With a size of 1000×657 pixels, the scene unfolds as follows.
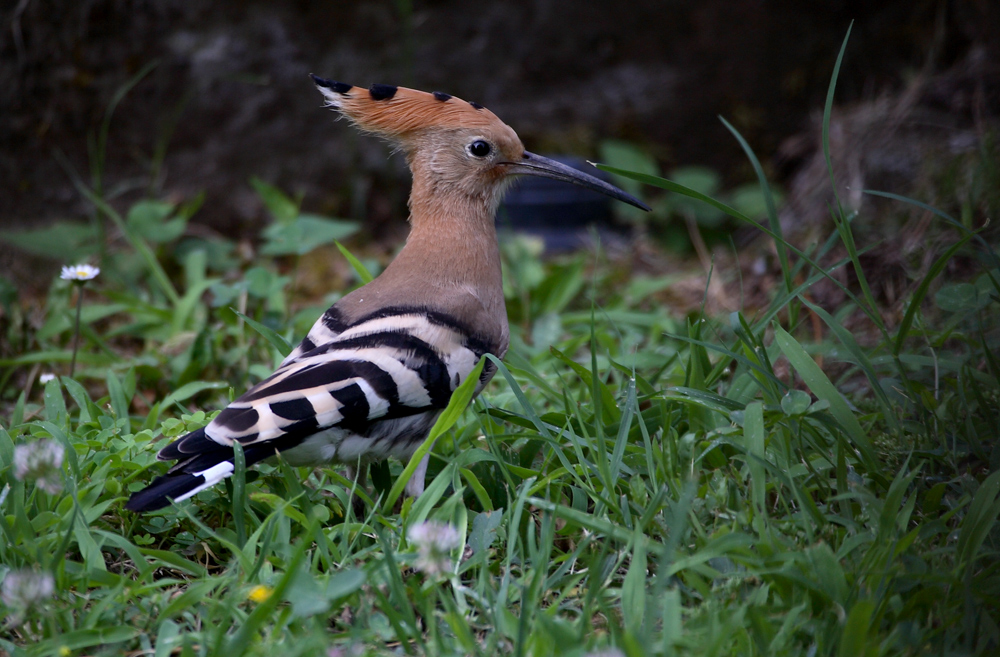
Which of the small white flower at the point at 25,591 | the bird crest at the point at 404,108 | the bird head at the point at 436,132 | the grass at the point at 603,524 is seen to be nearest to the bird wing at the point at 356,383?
the grass at the point at 603,524

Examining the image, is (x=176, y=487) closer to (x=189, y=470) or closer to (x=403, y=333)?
(x=189, y=470)

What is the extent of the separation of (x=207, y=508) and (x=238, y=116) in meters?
2.61

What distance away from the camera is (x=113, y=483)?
2.07m

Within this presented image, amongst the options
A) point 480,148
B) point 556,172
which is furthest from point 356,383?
point 556,172

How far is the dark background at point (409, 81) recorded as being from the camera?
3873 millimetres

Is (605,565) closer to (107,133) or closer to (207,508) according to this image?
(207,508)

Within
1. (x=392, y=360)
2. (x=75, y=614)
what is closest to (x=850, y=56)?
(x=392, y=360)

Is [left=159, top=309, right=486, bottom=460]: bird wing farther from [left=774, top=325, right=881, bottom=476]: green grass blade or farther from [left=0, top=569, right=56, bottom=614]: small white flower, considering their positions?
[left=774, top=325, right=881, bottom=476]: green grass blade

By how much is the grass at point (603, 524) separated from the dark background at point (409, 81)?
5.41 ft

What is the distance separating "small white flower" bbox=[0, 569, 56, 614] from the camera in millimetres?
1590

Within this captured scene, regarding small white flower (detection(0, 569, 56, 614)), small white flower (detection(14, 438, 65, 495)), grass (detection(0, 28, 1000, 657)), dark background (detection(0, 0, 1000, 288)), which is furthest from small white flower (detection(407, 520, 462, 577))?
dark background (detection(0, 0, 1000, 288))

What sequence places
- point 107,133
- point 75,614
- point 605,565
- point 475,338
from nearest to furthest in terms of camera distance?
point 75,614 < point 605,565 < point 475,338 < point 107,133

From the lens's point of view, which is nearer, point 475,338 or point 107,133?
point 475,338

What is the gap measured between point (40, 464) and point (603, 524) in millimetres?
1193
